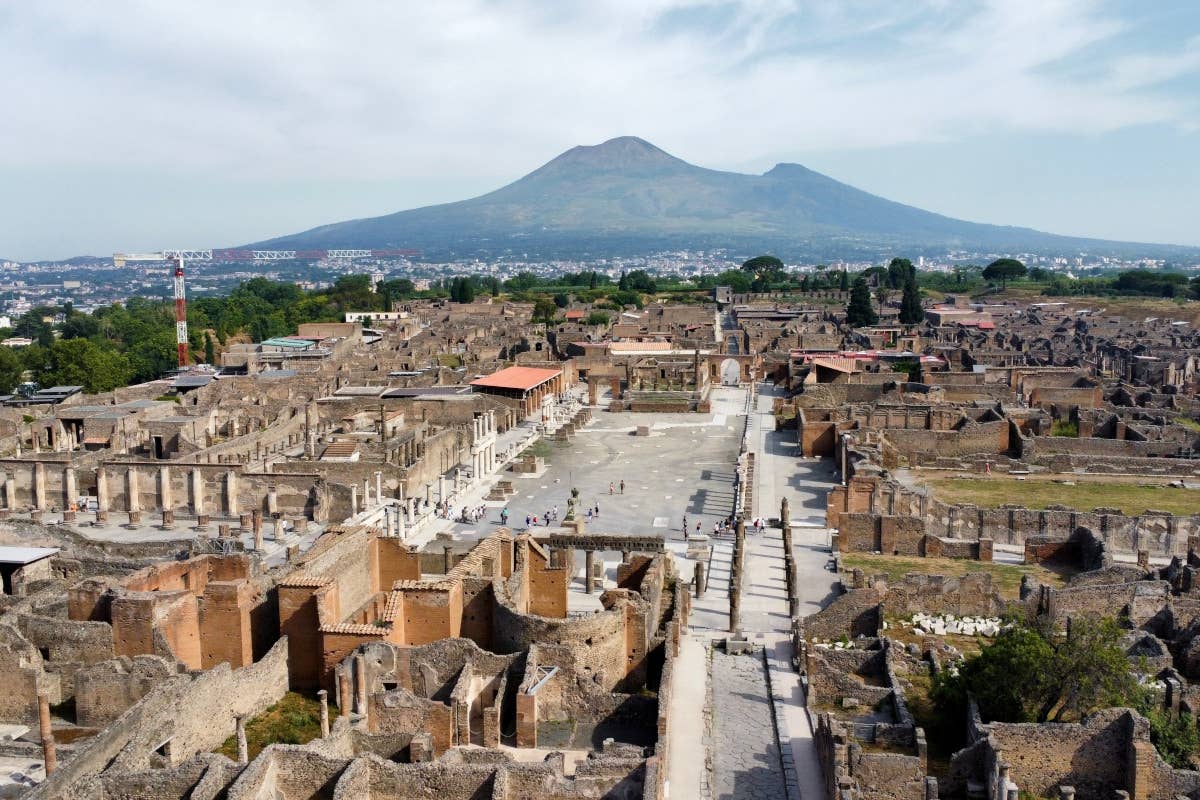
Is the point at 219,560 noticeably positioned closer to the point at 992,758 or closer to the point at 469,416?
the point at 992,758

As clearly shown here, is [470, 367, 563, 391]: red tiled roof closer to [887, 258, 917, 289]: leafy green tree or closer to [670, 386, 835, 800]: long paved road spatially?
[670, 386, 835, 800]: long paved road

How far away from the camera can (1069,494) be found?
146ft

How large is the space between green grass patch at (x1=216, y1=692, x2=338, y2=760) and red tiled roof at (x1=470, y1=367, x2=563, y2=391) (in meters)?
44.7

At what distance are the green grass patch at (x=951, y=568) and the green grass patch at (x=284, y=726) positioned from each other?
726 inches

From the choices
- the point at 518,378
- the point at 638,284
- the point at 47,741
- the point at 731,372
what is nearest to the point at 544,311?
the point at 731,372

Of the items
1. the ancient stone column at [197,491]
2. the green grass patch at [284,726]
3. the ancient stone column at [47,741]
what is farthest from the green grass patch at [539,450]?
the ancient stone column at [47,741]

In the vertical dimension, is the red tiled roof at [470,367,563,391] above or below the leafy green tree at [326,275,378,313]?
below

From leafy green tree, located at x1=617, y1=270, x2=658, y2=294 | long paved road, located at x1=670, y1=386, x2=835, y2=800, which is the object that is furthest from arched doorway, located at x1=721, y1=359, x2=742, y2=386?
leafy green tree, located at x1=617, y1=270, x2=658, y2=294

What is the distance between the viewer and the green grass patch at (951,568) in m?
33.5

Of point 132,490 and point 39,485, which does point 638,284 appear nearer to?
point 132,490

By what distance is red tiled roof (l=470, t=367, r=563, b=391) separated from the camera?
67.4 meters

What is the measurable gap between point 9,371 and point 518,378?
3617cm

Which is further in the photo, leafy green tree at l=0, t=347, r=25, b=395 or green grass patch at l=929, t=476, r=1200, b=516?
leafy green tree at l=0, t=347, r=25, b=395

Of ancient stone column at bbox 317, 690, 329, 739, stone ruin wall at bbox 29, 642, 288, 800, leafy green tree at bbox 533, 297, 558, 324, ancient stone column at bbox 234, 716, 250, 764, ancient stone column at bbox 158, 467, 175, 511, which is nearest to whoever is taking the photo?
stone ruin wall at bbox 29, 642, 288, 800
